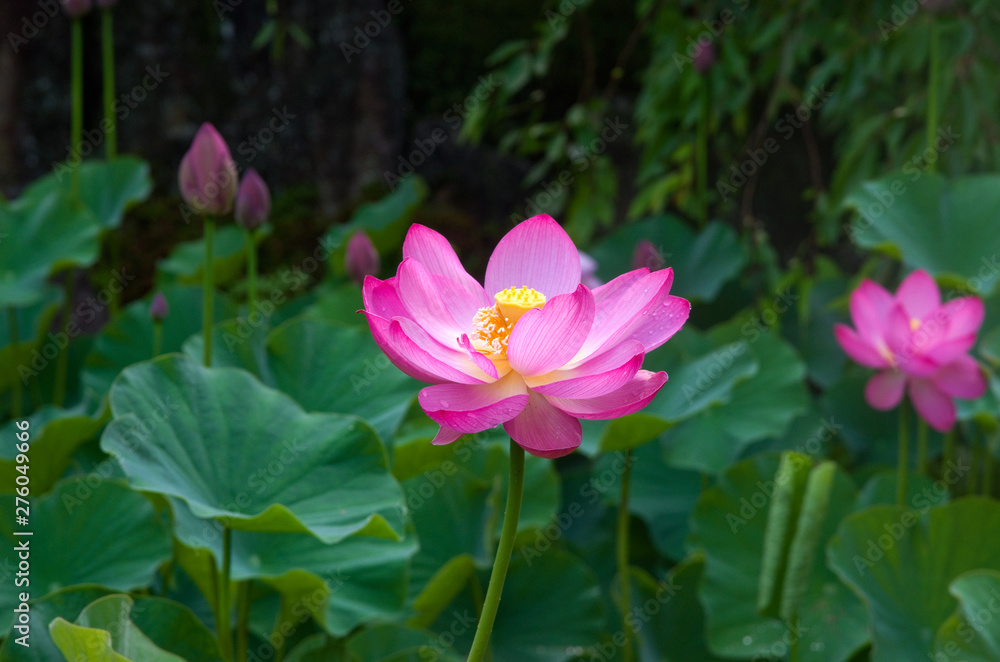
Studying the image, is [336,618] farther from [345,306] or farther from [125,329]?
[125,329]

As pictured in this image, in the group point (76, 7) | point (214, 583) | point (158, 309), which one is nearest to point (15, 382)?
point (158, 309)

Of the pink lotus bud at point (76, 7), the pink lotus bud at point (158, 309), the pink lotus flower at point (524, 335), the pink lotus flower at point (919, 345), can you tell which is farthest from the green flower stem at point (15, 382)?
the pink lotus flower at point (919, 345)

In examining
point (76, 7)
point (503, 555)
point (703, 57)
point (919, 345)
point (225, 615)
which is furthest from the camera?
point (703, 57)

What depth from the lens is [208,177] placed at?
2.77ft

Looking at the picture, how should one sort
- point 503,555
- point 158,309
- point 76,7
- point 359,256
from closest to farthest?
point 503,555 → point 158,309 → point 359,256 → point 76,7

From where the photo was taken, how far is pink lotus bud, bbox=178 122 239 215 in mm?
837

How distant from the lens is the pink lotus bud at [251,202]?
1.02 meters

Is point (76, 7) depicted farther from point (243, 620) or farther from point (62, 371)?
point (243, 620)

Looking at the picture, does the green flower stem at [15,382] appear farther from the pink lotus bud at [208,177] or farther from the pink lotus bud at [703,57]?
the pink lotus bud at [703,57]

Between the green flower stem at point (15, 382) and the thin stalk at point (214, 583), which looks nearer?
the thin stalk at point (214, 583)

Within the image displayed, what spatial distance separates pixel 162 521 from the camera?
35.0 inches

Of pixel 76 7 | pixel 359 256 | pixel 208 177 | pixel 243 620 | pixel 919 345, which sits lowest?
pixel 919 345

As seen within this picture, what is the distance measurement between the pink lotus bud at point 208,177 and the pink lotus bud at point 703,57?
1.08m

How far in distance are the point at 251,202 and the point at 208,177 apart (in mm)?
176
